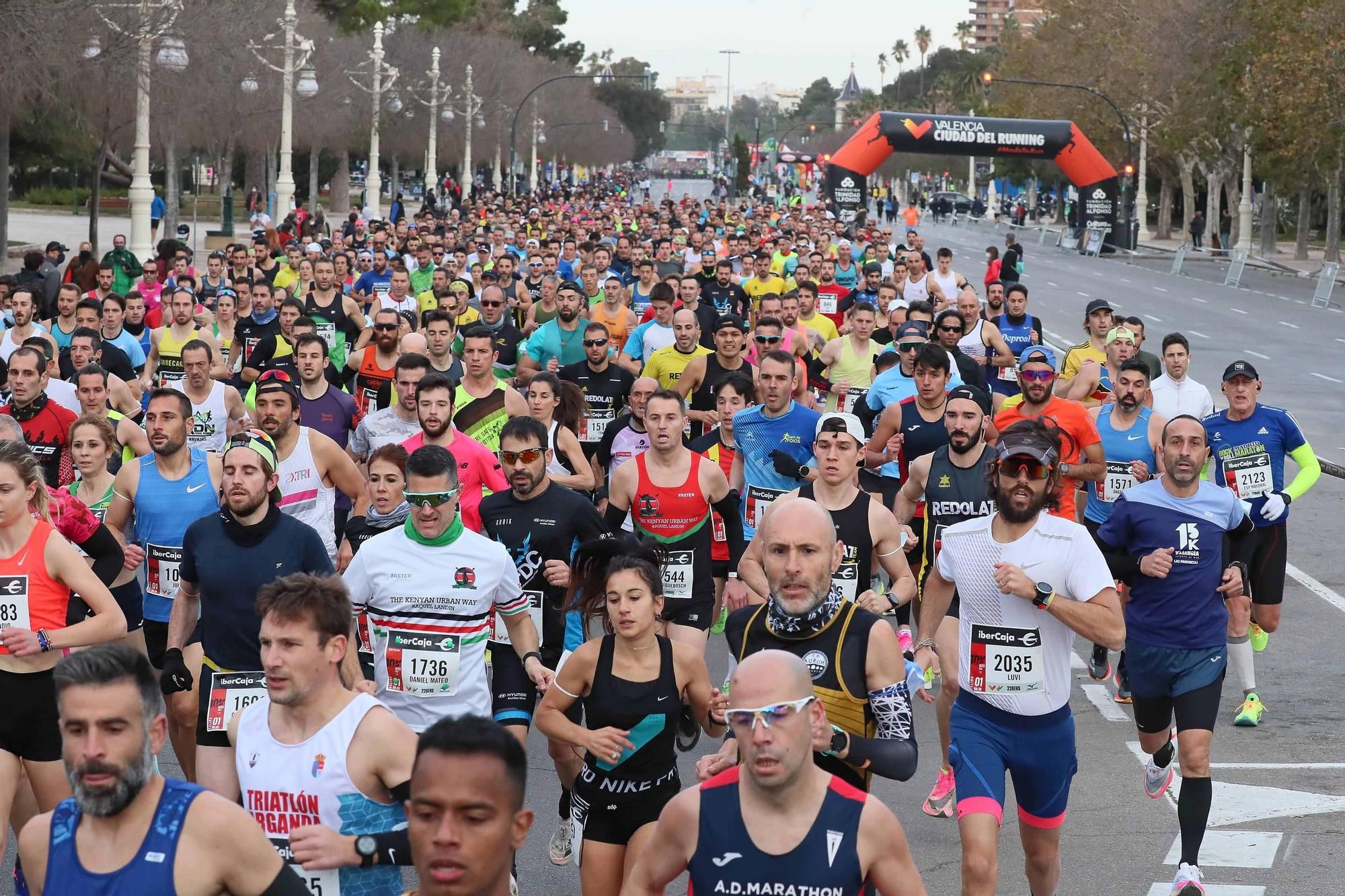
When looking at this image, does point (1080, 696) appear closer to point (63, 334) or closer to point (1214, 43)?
point (63, 334)

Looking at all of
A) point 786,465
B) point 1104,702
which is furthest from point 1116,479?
point 786,465

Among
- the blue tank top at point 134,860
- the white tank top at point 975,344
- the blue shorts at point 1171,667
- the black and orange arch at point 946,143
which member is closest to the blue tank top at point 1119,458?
the blue shorts at point 1171,667

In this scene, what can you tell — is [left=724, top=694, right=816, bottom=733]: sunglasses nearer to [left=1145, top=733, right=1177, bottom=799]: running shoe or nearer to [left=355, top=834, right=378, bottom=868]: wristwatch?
[left=355, top=834, right=378, bottom=868]: wristwatch

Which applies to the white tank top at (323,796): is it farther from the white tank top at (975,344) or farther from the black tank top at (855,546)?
the white tank top at (975,344)

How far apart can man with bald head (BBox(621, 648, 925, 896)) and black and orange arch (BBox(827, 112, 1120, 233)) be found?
50.9 metres

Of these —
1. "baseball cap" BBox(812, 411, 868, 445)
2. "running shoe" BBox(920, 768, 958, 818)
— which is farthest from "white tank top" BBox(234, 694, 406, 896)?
"running shoe" BBox(920, 768, 958, 818)

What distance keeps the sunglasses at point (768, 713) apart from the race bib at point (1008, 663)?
236 cm

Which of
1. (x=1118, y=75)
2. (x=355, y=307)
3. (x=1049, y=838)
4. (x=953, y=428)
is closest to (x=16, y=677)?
(x=1049, y=838)

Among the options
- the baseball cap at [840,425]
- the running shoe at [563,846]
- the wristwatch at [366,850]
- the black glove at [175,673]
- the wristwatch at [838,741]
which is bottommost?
the running shoe at [563,846]

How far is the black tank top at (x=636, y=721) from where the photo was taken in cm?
603

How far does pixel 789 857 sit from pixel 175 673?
3.58 meters

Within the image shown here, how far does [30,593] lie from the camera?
642cm

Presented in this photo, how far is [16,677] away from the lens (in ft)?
20.9

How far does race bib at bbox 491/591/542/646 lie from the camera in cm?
707
